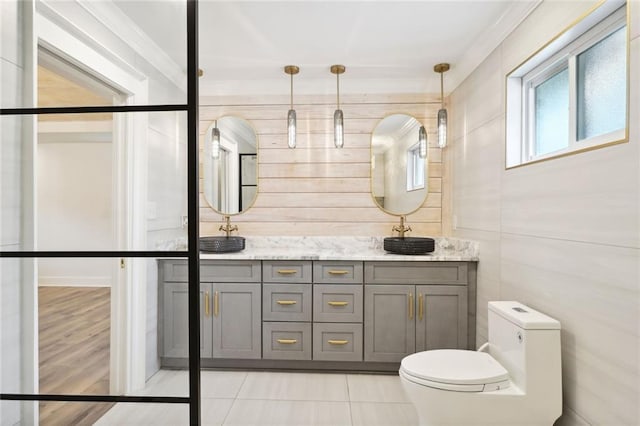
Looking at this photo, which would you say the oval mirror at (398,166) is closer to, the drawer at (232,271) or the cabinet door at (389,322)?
the cabinet door at (389,322)

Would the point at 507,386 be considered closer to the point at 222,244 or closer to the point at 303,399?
the point at 303,399

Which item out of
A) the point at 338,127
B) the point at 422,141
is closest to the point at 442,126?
the point at 422,141

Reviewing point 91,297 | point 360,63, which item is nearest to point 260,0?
point 360,63

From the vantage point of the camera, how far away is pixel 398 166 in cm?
329

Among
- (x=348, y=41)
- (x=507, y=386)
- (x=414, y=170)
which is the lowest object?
(x=507, y=386)

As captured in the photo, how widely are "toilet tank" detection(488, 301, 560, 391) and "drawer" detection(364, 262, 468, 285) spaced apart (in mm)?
869

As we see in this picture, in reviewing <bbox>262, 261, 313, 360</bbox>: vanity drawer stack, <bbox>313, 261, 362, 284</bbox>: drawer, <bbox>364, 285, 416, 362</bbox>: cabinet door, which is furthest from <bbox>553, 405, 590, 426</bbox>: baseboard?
<bbox>262, 261, 313, 360</bbox>: vanity drawer stack

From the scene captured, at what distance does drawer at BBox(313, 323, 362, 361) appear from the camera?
277cm

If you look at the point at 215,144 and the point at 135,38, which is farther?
the point at 215,144

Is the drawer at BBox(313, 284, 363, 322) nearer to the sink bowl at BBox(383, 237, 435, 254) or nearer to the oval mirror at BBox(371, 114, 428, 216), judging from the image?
the sink bowl at BBox(383, 237, 435, 254)

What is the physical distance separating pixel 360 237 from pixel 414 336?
0.93 metres

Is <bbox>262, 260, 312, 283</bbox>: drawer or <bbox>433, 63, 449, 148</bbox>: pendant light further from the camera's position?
<bbox>433, 63, 449, 148</bbox>: pendant light

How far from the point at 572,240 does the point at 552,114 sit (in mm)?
784

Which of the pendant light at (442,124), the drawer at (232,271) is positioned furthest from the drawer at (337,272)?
the pendant light at (442,124)
